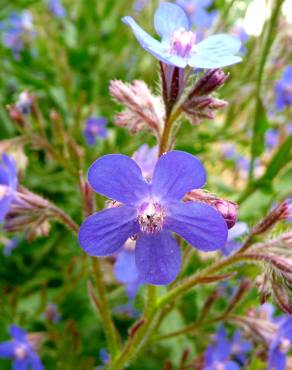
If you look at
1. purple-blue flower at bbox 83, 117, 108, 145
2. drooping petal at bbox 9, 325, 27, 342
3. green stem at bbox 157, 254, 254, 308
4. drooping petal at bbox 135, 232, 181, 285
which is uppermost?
drooping petal at bbox 135, 232, 181, 285

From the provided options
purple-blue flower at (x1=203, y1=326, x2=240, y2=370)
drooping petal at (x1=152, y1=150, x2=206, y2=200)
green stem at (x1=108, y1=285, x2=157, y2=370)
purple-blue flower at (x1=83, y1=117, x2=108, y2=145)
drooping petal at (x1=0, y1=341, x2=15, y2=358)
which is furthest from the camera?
purple-blue flower at (x1=83, y1=117, x2=108, y2=145)

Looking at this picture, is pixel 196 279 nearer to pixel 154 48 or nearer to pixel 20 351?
pixel 154 48

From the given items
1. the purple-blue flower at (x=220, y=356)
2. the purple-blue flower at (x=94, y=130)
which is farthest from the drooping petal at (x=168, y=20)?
the purple-blue flower at (x=94, y=130)

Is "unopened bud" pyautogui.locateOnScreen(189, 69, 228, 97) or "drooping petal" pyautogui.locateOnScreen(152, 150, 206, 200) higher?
"unopened bud" pyautogui.locateOnScreen(189, 69, 228, 97)

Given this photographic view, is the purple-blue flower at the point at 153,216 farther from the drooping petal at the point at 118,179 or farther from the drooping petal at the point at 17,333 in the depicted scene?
the drooping petal at the point at 17,333

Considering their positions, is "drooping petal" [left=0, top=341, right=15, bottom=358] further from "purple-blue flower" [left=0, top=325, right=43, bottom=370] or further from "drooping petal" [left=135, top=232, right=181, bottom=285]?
"drooping petal" [left=135, top=232, right=181, bottom=285]

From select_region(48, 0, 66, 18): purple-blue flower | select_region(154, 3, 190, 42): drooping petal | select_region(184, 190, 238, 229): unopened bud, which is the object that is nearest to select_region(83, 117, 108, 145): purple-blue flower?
select_region(48, 0, 66, 18): purple-blue flower

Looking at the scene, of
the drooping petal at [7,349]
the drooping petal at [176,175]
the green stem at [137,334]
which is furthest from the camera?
the drooping petal at [7,349]

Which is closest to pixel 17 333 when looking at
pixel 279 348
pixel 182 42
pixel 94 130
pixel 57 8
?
pixel 279 348
